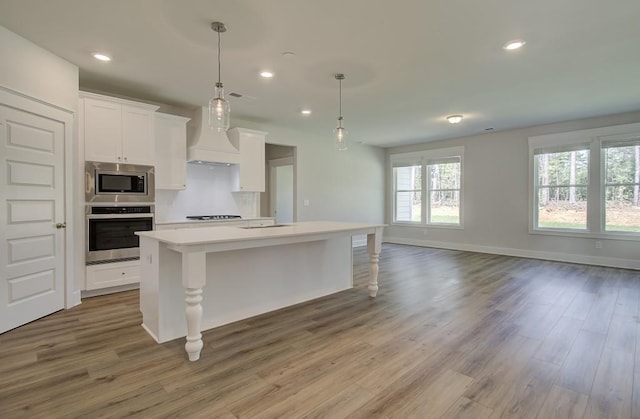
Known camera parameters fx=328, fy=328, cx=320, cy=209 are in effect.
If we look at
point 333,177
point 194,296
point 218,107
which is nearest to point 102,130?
point 218,107

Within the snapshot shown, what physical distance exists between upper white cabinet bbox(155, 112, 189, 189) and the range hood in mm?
160

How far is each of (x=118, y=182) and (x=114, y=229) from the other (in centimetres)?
56

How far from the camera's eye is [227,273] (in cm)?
294

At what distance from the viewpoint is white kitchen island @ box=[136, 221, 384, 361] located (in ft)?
7.51

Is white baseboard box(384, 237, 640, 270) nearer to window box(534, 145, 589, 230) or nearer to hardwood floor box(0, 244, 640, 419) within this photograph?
window box(534, 145, 589, 230)

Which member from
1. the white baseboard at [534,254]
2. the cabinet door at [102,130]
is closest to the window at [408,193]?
the white baseboard at [534,254]

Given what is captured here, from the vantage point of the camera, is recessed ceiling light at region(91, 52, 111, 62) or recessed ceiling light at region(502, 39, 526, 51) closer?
recessed ceiling light at region(502, 39, 526, 51)

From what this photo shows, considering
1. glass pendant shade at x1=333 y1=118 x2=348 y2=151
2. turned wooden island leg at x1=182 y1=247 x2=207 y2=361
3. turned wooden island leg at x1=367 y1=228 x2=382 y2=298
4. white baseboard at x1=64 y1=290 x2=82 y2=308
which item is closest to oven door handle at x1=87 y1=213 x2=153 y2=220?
white baseboard at x1=64 y1=290 x2=82 y2=308

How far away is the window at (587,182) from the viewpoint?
5.26 m

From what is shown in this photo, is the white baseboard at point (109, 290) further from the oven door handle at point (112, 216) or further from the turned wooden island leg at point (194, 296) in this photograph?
the turned wooden island leg at point (194, 296)

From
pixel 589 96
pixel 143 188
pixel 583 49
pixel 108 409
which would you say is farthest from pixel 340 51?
pixel 589 96

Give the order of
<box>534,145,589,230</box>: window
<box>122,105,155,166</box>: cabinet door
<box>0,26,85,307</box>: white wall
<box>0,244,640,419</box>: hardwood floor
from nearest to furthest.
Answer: <box>0,244,640,419</box>: hardwood floor
<box>0,26,85,307</box>: white wall
<box>122,105,155,166</box>: cabinet door
<box>534,145,589,230</box>: window

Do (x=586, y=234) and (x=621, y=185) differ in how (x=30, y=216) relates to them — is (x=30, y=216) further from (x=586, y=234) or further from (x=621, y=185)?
(x=621, y=185)

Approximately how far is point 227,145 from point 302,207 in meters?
2.17
